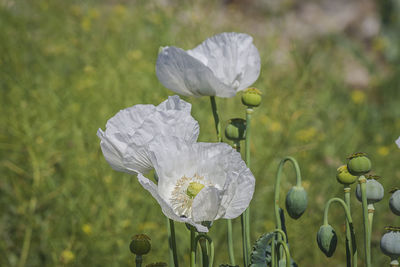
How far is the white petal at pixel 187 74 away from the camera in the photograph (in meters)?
0.69

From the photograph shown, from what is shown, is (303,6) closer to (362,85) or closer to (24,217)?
(362,85)

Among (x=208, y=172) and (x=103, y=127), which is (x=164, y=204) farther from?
(x=103, y=127)

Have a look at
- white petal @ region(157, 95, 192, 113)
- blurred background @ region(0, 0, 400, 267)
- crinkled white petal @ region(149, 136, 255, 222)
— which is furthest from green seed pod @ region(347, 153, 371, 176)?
blurred background @ region(0, 0, 400, 267)

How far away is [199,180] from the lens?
0.60 meters

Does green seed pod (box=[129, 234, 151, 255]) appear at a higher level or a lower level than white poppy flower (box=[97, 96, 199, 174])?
lower

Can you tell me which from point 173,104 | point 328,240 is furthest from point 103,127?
point 328,240

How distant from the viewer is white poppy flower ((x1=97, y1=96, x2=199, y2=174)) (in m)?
0.58

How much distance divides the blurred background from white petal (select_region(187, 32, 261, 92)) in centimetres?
76

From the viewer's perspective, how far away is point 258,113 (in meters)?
2.20

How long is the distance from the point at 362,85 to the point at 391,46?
0.45m

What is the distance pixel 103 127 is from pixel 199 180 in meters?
1.30

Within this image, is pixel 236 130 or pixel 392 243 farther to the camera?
pixel 236 130

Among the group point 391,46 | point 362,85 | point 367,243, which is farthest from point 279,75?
point 367,243

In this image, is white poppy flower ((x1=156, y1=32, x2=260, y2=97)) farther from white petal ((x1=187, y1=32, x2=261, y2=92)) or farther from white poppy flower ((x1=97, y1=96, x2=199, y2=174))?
white poppy flower ((x1=97, y1=96, x2=199, y2=174))
